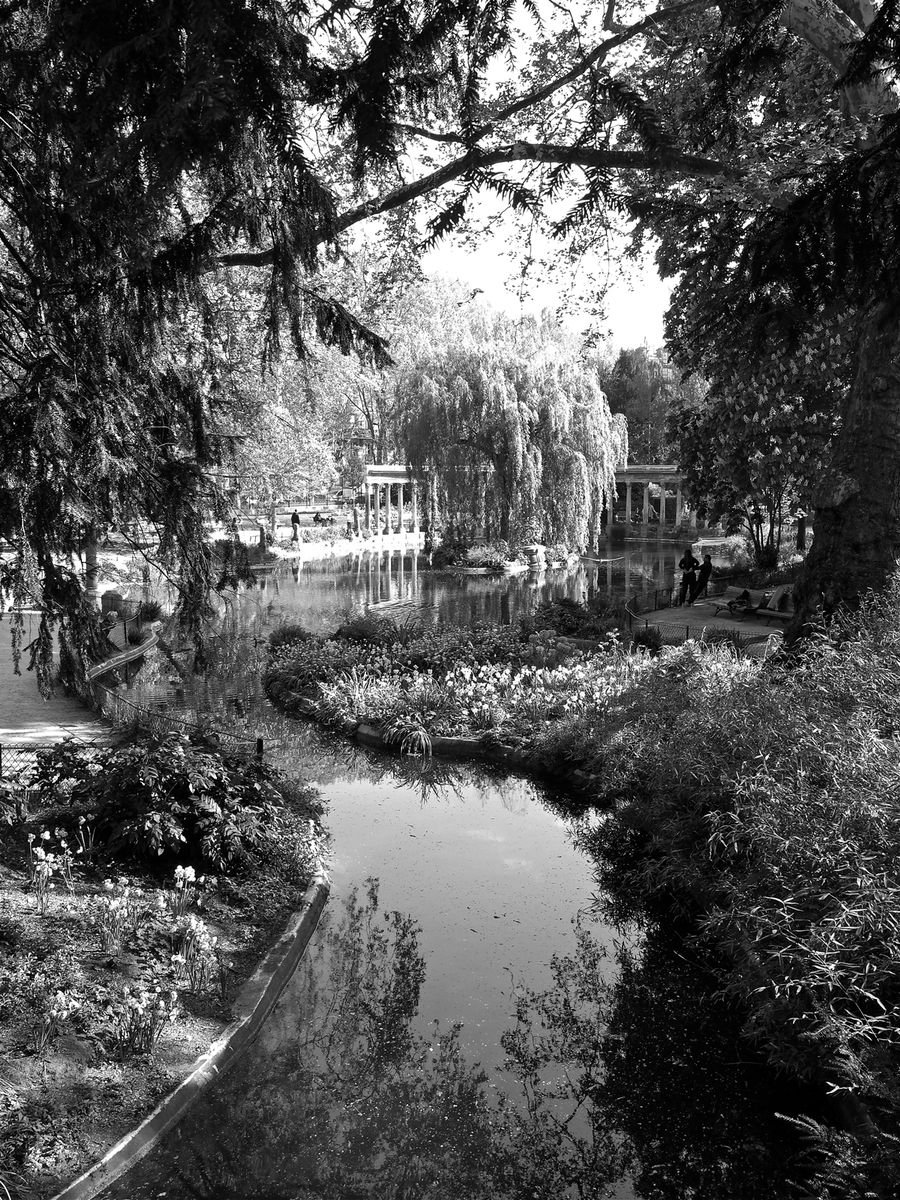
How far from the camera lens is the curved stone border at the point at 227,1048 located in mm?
3748

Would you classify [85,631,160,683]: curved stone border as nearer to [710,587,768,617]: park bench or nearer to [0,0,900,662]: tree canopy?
[0,0,900,662]: tree canopy

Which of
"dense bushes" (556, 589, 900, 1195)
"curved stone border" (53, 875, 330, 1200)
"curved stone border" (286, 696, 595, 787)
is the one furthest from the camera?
"curved stone border" (286, 696, 595, 787)

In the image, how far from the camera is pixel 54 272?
3.90m

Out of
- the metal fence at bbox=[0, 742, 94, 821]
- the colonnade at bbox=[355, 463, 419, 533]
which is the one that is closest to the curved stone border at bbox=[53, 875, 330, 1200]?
the metal fence at bbox=[0, 742, 94, 821]

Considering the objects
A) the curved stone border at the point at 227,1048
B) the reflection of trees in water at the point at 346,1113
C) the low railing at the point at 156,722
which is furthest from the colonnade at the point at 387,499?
the reflection of trees in water at the point at 346,1113

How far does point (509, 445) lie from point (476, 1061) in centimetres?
2423

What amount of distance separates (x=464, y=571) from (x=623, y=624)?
18401 millimetres

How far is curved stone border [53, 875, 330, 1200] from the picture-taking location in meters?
3.75

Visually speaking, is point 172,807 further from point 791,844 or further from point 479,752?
point 479,752

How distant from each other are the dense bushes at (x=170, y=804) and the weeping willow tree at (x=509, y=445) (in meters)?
22.0

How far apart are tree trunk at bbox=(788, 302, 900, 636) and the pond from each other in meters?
4.09

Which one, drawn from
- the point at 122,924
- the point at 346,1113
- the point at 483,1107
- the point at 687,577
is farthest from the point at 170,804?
the point at 687,577

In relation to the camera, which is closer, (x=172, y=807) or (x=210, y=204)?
(x=210, y=204)

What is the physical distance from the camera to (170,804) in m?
6.38
